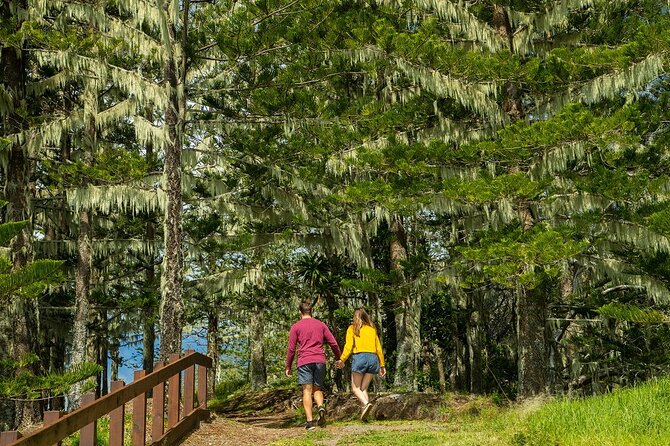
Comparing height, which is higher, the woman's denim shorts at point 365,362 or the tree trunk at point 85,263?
the tree trunk at point 85,263

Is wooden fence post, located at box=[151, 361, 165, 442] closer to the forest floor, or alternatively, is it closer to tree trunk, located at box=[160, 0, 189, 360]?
the forest floor

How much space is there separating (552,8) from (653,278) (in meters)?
5.25

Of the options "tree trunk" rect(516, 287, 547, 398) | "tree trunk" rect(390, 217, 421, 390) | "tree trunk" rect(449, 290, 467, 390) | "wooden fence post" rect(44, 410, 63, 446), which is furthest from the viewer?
"tree trunk" rect(449, 290, 467, 390)

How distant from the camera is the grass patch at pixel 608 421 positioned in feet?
19.1

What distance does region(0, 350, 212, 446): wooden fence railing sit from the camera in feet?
15.0

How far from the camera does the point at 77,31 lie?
47.2 ft

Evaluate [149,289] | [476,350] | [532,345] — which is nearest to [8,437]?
[532,345]

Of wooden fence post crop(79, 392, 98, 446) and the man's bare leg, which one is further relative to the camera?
the man's bare leg

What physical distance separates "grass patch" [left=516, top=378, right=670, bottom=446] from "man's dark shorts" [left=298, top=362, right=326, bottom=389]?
9.78 ft

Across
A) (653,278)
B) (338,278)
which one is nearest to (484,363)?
(338,278)

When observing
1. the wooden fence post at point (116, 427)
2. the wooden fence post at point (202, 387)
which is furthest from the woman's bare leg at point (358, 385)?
the wooden fence post at point (116, 427)

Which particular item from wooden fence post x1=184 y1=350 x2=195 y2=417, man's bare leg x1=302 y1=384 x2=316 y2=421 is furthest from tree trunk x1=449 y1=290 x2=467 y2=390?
wooden fence post x1=184 y1=350 x2=195 y2=417

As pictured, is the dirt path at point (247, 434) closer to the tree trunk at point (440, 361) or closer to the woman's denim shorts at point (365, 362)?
the woman's denim shorts at point (365, 362)

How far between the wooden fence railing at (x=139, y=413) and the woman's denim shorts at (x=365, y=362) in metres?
1.99
